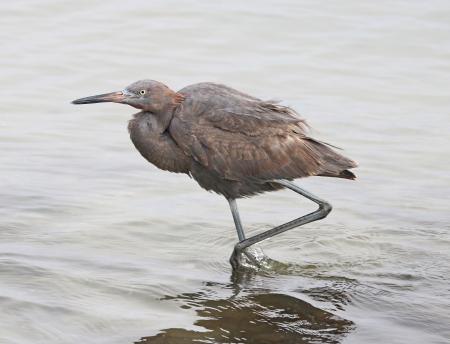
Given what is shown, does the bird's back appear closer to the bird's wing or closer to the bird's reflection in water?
the bird's wing

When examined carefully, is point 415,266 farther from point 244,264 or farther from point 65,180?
point 65,180

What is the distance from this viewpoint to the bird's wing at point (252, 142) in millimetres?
7988

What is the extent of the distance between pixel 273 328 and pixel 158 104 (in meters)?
1.90

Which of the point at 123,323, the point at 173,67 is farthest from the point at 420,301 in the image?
the point at 173,67

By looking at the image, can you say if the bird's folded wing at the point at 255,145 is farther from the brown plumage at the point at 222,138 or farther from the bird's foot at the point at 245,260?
the bird's foot at the point at 245,260

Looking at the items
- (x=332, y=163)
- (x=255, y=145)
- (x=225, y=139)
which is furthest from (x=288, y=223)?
(x=225, y=139)

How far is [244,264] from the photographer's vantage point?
830 cm

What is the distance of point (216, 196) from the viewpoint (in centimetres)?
1000

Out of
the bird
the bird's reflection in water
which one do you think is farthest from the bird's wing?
the bird's reflection in water

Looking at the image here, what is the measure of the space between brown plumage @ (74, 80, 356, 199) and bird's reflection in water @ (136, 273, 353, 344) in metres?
0.85

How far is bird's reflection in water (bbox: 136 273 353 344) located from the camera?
22.7ft

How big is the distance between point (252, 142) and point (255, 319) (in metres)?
1.45

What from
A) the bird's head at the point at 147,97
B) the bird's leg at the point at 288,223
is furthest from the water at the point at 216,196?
the bird's head at the point at 147,97

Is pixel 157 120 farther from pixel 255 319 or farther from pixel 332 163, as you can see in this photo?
pixel 255 319
